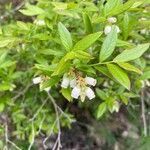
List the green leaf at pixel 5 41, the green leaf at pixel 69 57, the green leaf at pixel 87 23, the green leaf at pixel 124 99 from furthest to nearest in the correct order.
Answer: the green leaf at pixel 124 99 < the green leaf at pixel 5 41 < the green leaf at pixel 87 23 < the green leaf at pixel 69 57

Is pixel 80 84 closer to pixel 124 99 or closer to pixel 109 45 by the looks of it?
pixel 109 45

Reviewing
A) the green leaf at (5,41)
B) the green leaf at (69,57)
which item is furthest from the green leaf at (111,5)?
the green leaf at (5,41)

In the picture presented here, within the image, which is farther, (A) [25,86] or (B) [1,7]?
(B) [1,7]

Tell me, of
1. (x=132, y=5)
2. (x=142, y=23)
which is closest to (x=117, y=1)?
(x=132, y=5)

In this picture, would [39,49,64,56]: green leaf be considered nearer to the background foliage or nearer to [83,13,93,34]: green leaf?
the background foliage

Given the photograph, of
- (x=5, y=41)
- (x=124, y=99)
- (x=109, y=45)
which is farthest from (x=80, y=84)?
(x=124, y=99)

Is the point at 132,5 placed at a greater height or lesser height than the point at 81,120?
greater

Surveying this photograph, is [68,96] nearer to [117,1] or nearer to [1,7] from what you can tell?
[117,1]

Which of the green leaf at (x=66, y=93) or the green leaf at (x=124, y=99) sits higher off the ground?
the green leaf at (x=66, y=93)

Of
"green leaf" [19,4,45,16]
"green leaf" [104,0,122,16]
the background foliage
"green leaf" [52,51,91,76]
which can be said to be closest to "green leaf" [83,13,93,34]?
the background foliage

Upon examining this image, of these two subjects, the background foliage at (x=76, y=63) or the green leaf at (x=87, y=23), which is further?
the green leaf at (x=87, y=23)

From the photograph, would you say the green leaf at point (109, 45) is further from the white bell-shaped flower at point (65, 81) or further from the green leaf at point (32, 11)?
the green leaf at point (32, 11)
